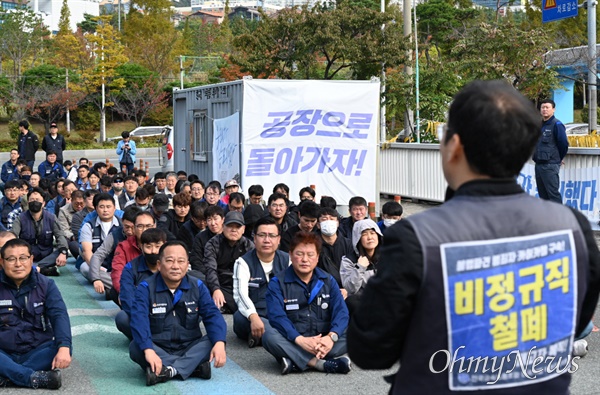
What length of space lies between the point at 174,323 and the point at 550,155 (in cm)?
780

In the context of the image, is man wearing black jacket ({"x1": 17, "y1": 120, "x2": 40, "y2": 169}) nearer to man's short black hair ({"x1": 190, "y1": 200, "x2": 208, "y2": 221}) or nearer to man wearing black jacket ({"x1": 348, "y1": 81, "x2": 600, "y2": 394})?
man's short black hair ({"x1": 190, "y1": 200, "x2": 208, "y2": 221})

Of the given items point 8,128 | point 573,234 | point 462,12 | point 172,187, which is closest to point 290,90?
point 172,187

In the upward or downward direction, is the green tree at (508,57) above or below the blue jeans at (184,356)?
above

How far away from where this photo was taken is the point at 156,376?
274 inches

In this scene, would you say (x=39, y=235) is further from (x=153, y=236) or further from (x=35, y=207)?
(x=153, y=236)

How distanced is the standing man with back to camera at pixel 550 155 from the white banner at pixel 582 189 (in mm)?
330

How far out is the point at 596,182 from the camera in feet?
45.9

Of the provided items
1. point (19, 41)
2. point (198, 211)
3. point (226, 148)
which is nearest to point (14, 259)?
point (198, 211)

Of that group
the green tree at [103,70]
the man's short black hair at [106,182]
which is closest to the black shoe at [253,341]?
the man's short black hair at [106,182]

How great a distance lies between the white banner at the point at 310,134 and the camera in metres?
16.0

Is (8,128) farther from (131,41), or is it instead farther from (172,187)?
(172,187)

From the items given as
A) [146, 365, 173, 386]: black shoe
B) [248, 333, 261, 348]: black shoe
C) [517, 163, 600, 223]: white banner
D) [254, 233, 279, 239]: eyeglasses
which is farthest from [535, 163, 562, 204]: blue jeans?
[146, 365, 173, 386]: black shoe

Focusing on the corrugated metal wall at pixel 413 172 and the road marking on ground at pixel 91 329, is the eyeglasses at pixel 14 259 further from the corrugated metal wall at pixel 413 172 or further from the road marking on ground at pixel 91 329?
the corrugated metal wall at pixel 413 172

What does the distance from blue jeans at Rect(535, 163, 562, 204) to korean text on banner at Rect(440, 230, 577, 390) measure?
36.5 ft
